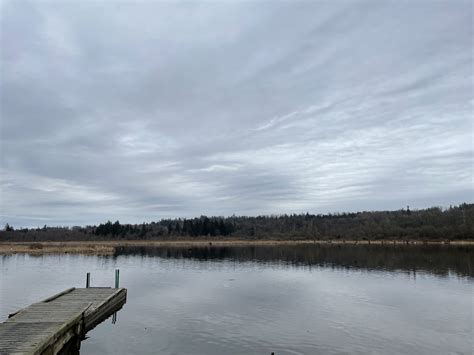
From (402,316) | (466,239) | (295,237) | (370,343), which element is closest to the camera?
(370,343)

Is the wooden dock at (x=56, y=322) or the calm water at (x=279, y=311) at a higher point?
the wooden dock at (x=56, y=322)

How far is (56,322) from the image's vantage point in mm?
21172

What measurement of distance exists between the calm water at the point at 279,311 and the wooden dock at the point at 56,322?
1144 mm

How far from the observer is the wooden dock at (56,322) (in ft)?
55.4

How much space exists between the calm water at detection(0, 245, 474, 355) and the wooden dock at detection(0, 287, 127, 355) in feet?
3.75

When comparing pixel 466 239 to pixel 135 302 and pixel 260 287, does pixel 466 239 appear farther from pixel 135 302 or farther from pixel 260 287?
pixel 135 302

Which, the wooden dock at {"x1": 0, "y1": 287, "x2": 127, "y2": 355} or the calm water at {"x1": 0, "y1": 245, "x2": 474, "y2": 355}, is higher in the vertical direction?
the wooden dock at {"x1": 0, "y1": 287, "x2": 127, "y2": 355}

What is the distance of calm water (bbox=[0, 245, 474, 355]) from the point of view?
71.3 feet

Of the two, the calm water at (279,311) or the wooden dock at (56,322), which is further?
the calm water at (279,311)

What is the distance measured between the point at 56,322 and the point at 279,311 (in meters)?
16.0

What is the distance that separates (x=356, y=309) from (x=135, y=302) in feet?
62.4

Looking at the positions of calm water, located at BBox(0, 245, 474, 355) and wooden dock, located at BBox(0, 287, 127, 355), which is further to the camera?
calm water, located at BBox(0, 245, 474, 355)

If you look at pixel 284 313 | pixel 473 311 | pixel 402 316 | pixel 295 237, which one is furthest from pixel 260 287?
pixel 295 237

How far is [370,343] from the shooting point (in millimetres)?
21906
